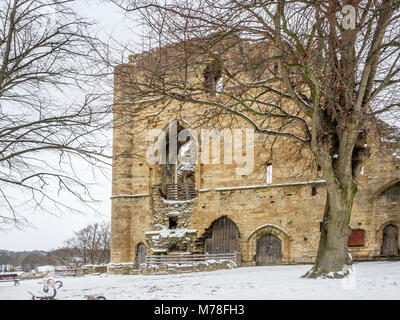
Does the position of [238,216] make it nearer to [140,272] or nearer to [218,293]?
[140,272]

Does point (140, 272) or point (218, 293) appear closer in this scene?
point (218, 293)

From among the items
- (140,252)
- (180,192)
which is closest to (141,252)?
(140,252)

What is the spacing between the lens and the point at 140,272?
1805cm

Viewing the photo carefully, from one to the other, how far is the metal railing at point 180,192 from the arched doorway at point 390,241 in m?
9.25

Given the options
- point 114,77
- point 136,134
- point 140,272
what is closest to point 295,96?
point 114,77

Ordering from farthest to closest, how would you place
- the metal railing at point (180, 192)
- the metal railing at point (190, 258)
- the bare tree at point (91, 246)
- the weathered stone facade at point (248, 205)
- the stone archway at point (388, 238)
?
the bare tree at point (91, 246) → the metal railing at point (180, 192) → the metal railing at point (190, 258) → the weathered stone facade at point (248, 205) → the stone archway at point (388, 238)

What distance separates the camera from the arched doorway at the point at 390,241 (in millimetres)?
18219

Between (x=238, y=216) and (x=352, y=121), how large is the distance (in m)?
12.1

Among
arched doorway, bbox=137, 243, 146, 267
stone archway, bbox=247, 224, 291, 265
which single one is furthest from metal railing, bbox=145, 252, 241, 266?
arched doorway, bbox=137, 243, 146, 267

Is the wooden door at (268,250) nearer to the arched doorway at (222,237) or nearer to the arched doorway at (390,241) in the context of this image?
the arched doorway at (222,237)

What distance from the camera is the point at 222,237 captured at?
21422mm

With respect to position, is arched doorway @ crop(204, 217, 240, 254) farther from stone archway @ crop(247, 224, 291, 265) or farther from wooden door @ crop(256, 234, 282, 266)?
wooden door @ crop(256, 234, 282, 266)

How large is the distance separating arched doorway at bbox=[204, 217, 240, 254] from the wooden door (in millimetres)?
1072

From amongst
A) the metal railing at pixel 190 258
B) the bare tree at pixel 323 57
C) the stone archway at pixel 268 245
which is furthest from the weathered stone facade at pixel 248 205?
the bare tree at pixel 323 57
